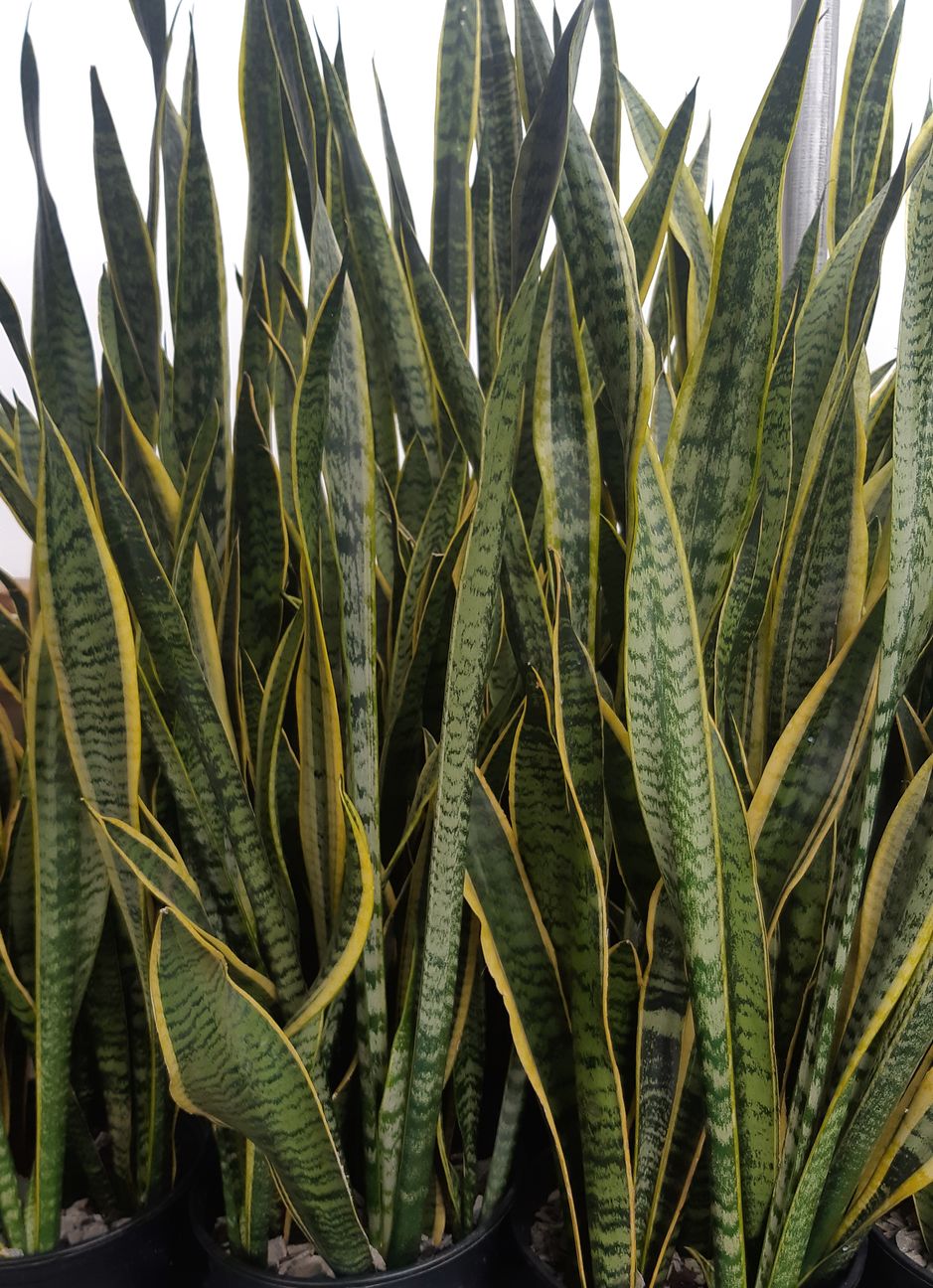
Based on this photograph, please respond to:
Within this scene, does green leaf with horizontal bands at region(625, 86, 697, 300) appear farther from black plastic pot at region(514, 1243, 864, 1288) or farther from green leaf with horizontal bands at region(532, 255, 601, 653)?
black plastic pot at region(514, 1243, 864, 1288)

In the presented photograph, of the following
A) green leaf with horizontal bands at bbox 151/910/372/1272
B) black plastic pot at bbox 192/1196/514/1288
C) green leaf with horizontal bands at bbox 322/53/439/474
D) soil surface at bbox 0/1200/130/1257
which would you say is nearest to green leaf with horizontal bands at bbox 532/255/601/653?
green leaf with horizontal bands at bbox 322/53/439/474

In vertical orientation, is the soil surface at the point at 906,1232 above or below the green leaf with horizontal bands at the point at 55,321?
below

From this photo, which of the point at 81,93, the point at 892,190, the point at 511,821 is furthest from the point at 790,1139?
the point at 81,93

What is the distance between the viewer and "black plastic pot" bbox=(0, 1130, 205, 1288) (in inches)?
19.8

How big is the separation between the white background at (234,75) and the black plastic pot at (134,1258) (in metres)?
1.21

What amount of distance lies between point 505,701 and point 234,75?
127 cm

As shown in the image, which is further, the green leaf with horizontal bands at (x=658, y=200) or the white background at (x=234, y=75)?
the white background at (x=234, y=75)

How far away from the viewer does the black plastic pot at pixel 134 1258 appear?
0.50 metres

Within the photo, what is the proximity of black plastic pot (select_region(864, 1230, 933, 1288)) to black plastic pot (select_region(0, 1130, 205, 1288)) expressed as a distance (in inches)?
14.8

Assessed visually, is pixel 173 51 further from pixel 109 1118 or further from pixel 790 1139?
pixel 790 1139

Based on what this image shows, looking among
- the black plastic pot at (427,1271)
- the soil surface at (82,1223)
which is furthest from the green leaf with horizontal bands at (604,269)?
the soil surface at (82,1223)

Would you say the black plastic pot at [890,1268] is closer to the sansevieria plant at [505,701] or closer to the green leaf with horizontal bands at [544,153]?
the sansevieria plant at [505,701]

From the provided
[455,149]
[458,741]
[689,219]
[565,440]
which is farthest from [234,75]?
[458,741]

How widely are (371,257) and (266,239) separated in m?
0.10
